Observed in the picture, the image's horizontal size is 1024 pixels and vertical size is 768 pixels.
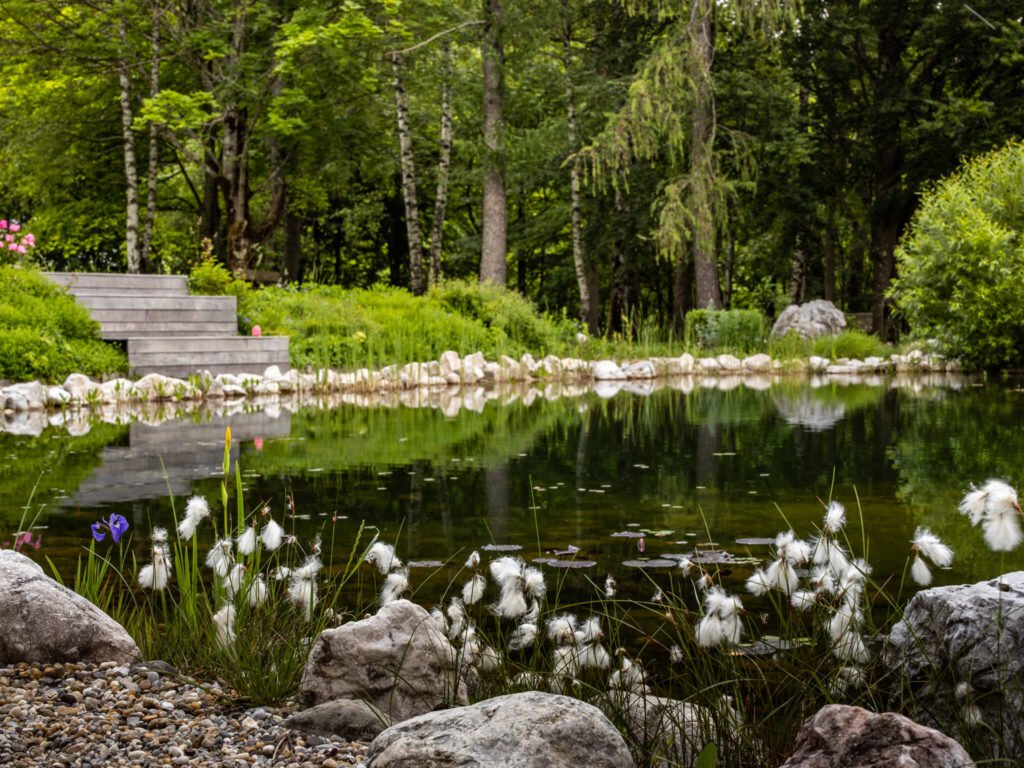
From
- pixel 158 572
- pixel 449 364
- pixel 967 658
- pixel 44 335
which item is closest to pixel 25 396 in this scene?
pixel 44 335

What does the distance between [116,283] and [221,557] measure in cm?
1484

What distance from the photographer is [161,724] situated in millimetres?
2627

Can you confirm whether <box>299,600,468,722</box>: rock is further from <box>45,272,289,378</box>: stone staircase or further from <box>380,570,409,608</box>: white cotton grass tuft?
<box>45,272,289,378</box>: stone staircase

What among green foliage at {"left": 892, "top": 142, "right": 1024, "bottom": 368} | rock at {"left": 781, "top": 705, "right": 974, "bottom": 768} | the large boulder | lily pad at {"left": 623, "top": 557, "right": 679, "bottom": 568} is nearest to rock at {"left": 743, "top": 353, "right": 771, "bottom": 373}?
green foliage at {"left": 892, "top": 142, "right": 1024, "bottom": 368}

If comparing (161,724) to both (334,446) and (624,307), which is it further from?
(624,307)

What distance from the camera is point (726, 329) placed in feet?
76.4

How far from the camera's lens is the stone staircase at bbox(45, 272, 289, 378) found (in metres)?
15.0

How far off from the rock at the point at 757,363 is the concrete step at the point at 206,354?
983 centimetres

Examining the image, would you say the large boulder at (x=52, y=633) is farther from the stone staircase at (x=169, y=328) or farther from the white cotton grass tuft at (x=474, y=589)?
the stone staircase at (x=169, y=328)

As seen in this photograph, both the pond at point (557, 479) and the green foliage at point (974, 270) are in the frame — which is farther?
the green foliage at point (974, 270)

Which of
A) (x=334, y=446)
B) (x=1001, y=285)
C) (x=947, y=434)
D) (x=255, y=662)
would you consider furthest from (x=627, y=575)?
(x=1001, y=285)

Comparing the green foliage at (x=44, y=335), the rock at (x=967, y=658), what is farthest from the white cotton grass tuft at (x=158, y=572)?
the green foliage at (x=44, y=335)

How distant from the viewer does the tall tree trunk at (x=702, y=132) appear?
2225 cm

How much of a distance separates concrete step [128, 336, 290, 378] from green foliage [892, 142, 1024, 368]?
36.7ft
